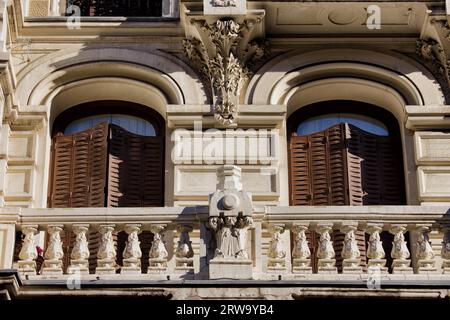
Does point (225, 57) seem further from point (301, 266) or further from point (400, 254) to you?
point (400, 254)

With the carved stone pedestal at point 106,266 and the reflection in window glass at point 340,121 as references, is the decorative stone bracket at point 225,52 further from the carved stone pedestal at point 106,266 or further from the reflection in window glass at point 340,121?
the carved stone pedestal at point 106,266

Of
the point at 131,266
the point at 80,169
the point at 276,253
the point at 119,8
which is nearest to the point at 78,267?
the point at 131,266

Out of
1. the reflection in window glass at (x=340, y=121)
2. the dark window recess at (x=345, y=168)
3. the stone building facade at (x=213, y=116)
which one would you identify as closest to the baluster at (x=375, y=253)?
the stone building facade at (x=213, y=116)

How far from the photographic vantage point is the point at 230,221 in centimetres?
1491

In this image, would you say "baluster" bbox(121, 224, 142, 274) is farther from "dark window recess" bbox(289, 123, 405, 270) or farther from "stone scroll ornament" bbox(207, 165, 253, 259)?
"dark window recess" bbox(289, 123, 405, 270)

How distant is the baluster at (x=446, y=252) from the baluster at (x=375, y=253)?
0.73m

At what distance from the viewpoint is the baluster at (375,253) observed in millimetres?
15227

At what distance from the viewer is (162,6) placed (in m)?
19.1

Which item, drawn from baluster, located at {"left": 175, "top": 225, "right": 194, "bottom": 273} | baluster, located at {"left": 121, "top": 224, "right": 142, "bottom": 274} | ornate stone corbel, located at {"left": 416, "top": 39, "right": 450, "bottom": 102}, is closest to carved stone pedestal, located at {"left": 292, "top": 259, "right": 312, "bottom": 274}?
baluster, located at {"left": 175, "top": 225, "right": 194, "bottom": 273}

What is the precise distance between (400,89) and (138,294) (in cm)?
586

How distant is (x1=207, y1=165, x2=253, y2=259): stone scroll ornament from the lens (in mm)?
14812
